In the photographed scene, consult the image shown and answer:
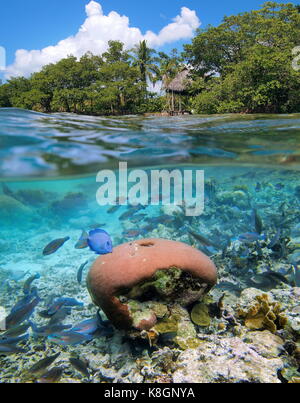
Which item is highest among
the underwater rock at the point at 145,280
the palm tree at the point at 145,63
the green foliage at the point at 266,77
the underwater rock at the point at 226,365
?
the palm tree at the point at 145,63

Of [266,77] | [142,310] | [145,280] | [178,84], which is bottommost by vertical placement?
[142,310]

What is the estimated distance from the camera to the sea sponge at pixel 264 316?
5109mm

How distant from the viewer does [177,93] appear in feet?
155

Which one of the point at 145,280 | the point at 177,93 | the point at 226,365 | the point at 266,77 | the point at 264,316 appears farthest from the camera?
the point at 177,93

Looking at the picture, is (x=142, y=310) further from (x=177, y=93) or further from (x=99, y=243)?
(x=177, y=93)

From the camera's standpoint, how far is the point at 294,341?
4785 mm

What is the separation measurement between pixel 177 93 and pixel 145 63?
49.5 ft

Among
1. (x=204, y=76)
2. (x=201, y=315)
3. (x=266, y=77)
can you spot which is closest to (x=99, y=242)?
(x=201, y=315)

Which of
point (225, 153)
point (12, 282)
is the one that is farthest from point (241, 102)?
point (12, 282)

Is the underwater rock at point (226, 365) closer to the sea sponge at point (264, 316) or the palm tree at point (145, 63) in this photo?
the sea sponge at point (264, 316)

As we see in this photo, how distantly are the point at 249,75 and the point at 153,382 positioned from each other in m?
27.1

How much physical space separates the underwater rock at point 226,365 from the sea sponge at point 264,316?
652 millimetres

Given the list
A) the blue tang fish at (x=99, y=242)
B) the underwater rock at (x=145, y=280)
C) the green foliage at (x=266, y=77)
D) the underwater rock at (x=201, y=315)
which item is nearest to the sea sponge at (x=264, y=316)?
the underwater rock at (x=201, y=315)

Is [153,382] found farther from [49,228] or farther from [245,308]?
[49,228]
